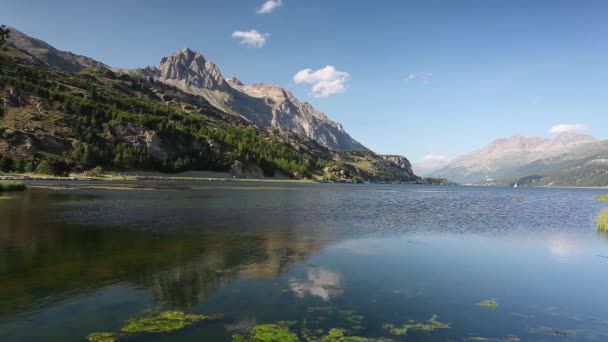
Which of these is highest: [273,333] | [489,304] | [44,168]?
[44,168]

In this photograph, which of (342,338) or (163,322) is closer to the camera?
(342,338)

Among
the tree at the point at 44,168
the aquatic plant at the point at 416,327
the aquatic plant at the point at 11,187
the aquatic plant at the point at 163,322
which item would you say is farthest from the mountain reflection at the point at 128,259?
the tree at the point at 44,168

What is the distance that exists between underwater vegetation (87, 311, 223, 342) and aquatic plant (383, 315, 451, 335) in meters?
8.45

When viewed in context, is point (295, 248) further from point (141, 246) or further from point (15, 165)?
point (15, 165)

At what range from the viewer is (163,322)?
17344 millimetres

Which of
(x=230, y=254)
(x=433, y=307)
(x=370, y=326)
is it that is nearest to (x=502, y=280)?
(x=433, y=307)

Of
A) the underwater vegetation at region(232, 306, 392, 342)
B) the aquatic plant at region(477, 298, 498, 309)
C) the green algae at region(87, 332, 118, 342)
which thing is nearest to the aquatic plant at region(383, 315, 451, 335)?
the underwater vegetation at region(232, 306, 392, 342)

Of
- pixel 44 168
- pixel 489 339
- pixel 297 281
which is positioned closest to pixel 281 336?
pixel 297 281

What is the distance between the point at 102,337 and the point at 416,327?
1432 centimetres

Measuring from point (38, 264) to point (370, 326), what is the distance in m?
25.4

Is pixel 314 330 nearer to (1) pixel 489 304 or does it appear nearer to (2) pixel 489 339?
(2) pixel 489 339

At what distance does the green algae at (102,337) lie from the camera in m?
15.3

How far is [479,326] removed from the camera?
60.3 feet

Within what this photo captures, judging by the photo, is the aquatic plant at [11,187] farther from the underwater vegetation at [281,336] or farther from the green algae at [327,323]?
the green algae at [327,323]
